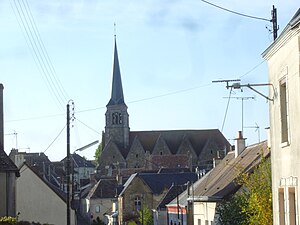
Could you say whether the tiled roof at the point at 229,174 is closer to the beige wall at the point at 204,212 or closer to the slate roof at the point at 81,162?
the beige wall at the point at 204,212

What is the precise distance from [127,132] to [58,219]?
93.9 m

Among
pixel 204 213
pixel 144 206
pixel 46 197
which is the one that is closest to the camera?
pixel 204 213

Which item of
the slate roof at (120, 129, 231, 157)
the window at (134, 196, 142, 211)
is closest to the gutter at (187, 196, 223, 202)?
the window at (134, 196, 142, 211)

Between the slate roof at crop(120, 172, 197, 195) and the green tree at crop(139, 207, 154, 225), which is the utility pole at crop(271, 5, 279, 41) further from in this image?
the slate roof at crop(120, 172, 197, 195)

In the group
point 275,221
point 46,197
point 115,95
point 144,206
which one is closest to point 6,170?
point 46,197

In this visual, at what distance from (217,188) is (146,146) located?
10096 centimetres

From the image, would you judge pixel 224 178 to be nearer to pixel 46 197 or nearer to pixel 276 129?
pixel 46 197

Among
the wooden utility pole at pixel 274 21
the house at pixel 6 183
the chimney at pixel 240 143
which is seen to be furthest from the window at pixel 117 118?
the wooden utility pole at pixel 274 21

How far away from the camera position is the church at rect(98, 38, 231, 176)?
429 feet

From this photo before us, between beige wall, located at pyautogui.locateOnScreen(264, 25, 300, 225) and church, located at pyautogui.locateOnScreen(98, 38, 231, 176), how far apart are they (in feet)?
356

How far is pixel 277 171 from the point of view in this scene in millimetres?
18953

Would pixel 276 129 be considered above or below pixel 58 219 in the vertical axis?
above

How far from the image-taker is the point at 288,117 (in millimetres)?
17312

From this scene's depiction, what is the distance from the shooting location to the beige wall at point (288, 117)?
53.7 feet
